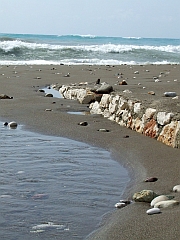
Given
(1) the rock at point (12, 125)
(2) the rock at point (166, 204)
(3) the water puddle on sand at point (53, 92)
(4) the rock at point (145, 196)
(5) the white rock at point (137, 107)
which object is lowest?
(1) the rock at point (12, 125)

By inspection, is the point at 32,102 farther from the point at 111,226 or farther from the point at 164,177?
the point at 111,226

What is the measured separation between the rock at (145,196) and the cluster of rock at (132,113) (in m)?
1.84

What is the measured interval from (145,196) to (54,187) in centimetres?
93

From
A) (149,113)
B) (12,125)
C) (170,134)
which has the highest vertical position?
(149,113)

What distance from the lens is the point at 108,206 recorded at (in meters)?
3.70

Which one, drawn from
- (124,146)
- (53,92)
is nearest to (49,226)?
(124,146)

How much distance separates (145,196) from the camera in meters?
3.77

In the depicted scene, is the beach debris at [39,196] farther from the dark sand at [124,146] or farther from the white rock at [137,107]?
the white rock at [137,107]

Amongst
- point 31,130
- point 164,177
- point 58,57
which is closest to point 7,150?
point 31,130

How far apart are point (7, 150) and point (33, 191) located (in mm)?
1617

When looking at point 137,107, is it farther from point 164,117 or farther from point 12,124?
point 12,124

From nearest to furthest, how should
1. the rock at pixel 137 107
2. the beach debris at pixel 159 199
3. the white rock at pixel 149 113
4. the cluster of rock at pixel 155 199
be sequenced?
the cluster of rock at pixel 155 199 → the beach debris at pixel 159 199 → the white rock at pixel 149 113 → the rock at pixel 137 107

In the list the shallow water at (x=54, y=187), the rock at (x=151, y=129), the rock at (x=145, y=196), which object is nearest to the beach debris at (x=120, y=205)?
the shallow water at (x=54, y=187)

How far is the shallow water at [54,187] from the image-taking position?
3.24 metres
